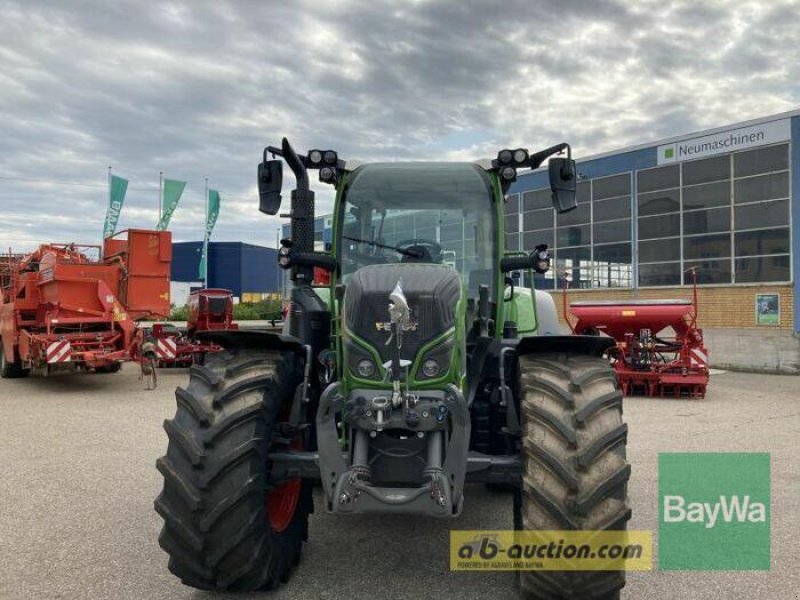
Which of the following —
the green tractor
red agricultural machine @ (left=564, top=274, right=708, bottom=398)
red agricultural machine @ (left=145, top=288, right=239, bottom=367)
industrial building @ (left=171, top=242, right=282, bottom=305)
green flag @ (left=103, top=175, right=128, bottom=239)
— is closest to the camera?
the green tractor

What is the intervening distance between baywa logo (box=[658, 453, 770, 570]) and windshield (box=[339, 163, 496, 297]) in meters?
2.26

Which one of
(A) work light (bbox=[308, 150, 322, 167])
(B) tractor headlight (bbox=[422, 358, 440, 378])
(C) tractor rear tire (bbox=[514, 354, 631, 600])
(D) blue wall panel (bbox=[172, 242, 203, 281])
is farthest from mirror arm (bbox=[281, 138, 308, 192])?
(D) blue wall panel (bbox=[172, 242, 203, 281])

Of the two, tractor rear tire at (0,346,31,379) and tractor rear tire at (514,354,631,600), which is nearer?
tractor rear tire at (514,354,631,600)

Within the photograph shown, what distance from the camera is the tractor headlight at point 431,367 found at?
11.4 ft

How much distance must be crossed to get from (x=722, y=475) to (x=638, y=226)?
725 inches

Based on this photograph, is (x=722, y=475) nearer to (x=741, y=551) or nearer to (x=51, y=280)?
(x=741, y=551)

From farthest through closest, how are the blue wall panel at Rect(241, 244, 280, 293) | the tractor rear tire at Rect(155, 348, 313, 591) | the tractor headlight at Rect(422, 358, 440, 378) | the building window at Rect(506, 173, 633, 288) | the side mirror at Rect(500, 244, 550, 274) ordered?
1. the blue wall panel at Rect(241, 244, 280, 293)
2. the building window at Rect(506, 173, 633, 288)
3. the side mirror at Rect(500, 244, 550, 274)
4. the tractor headlight at Rect(422, 358, 440, 378)
5. the tractor rear tire at Rect(155, 348, 313, 591)

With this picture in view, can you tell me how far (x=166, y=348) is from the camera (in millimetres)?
14258

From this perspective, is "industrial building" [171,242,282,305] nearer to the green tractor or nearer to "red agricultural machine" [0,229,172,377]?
"red agricultural machine" [0,229,172,377]

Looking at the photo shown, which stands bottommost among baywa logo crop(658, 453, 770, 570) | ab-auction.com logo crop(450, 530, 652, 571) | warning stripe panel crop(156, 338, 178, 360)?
baywa logo crop(658, 453, 770, 570)

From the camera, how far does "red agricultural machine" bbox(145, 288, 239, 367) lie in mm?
14375

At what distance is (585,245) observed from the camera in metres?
25.3

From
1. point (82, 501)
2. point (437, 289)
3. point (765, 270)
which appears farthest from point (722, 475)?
point (765, 270)

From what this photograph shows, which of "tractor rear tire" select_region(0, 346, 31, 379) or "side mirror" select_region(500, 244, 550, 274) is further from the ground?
"side mirror" select_region(500, 244, 550, 274)
